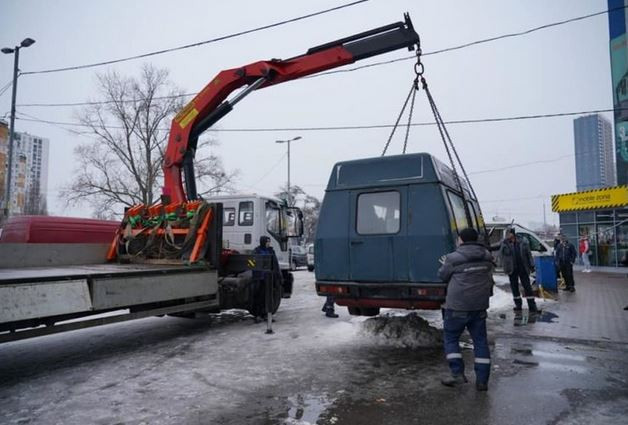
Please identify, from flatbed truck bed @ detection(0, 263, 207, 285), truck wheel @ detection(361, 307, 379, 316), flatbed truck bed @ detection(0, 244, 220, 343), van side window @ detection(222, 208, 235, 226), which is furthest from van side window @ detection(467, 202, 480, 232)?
van side window @ detection(222, 208, 235, 226)

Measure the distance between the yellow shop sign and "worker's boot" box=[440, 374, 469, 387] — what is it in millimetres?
20941

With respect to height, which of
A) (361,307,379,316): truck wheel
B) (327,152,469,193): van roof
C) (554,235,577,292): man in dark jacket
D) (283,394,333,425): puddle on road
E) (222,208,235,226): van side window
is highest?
(327,152,469,193): van roof

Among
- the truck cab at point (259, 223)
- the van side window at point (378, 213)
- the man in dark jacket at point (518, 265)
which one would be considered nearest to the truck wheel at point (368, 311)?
the van side window at point (378, 213)

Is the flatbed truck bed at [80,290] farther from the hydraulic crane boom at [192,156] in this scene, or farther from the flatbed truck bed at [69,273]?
the hydraulic crane boom at [192,156]

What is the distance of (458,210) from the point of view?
22.6ft

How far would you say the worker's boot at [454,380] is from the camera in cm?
462

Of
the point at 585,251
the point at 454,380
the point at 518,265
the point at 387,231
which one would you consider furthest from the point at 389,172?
the point at 585,251

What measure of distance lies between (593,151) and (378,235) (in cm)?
3674

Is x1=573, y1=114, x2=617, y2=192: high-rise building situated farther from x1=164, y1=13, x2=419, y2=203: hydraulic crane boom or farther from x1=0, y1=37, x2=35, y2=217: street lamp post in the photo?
x1=0, y1=37, x2=35, y2=217: street lamp post

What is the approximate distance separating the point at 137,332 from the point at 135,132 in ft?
88.1

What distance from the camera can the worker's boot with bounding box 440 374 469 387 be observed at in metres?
4.62

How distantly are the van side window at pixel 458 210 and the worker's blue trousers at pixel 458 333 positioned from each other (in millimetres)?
1921

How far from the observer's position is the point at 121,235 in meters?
8.18

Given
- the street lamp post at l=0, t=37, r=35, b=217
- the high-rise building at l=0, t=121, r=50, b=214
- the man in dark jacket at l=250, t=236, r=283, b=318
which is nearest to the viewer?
the man in dark jacket at l=250, t=236, r=283, b=318
